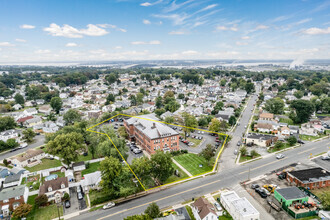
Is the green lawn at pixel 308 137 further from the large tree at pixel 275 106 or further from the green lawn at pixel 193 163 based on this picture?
the green lawn at pixel 193 163

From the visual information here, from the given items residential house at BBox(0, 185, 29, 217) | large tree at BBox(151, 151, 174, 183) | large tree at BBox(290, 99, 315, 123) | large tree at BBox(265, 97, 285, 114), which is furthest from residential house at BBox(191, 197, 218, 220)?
large tree at BBox(265, 97, 285, 114)

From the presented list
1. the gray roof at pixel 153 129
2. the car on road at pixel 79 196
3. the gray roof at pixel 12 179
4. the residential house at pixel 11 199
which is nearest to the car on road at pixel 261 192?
the gray roof at pixel 153 129

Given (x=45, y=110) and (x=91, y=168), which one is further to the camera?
(x=45, y=110)

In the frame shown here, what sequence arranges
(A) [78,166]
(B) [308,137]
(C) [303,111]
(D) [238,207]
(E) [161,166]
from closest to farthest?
Result: (D) [238,207]
(E) [161,166]
(A) [78,166]
(B) [308,137]
(C) [303,111]

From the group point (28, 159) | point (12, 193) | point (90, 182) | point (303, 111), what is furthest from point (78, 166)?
point (303, 111)

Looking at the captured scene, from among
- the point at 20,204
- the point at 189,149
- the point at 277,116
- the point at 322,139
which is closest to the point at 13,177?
the point at 20,204

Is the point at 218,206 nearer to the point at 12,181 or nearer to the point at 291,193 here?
the point at 291,193
